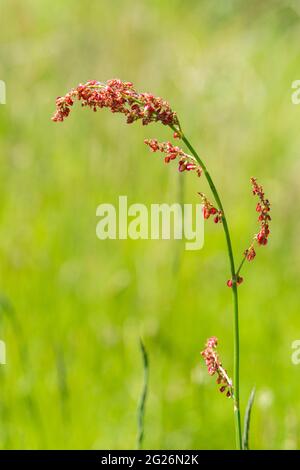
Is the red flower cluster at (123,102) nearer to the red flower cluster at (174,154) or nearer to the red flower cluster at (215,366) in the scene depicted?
the red flower cluster at (174,154)

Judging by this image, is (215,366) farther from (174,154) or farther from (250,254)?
(174,154)

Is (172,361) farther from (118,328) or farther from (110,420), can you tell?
(110,420)

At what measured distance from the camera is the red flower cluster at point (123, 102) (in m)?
1.03

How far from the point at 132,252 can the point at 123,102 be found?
8.97 ft

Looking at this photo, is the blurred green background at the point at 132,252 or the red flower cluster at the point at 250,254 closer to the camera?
the red flower cluster at the point at 250,254

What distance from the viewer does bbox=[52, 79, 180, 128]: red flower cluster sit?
103 cm

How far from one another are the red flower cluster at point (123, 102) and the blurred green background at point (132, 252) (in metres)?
1.15

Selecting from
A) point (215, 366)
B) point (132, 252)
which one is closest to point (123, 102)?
point (215, 366)

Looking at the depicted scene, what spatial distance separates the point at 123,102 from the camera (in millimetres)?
1040

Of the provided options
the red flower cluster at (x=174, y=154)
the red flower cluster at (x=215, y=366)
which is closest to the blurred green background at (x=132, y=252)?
the red flower cluster at (x=215, y=366)

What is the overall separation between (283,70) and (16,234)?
2.48m

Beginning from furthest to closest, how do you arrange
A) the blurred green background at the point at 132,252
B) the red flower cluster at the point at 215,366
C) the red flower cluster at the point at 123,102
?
the blurred green background at the point at 132,252 → the red flower cluster at the point at 215,366 → the red flower cluster at the point at 123,102
